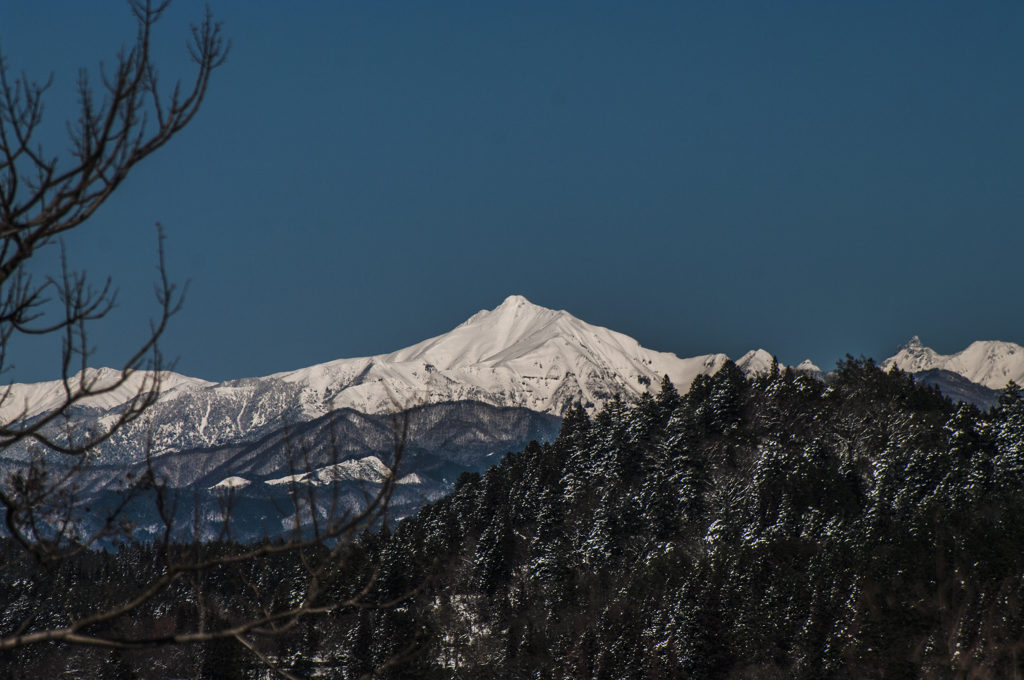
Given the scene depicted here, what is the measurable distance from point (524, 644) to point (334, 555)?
259 ft

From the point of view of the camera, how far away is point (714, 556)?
79.8 meters

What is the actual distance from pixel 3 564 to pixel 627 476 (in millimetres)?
100549

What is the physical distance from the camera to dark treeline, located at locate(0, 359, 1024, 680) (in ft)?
202

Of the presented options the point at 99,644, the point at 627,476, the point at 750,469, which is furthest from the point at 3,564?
the point at 627,476

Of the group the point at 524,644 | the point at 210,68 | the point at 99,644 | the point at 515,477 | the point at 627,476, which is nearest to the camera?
the point at 99,644

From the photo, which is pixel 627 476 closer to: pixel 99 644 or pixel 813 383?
pixel 813 383

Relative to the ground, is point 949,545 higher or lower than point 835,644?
higher

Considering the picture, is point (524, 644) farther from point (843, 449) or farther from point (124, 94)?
point (124, 94)

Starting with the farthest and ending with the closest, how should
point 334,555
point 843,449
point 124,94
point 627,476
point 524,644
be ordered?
point 627,476, point 843,449, point 524,644, point 124,94, point 334,555

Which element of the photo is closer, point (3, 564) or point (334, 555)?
point (334, 555)

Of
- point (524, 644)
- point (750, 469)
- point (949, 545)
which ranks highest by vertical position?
point (750, 469)

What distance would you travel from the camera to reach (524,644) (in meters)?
82.7

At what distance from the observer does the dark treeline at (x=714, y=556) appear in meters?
61.4

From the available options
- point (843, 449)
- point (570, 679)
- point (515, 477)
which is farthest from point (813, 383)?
point (570, 679)
